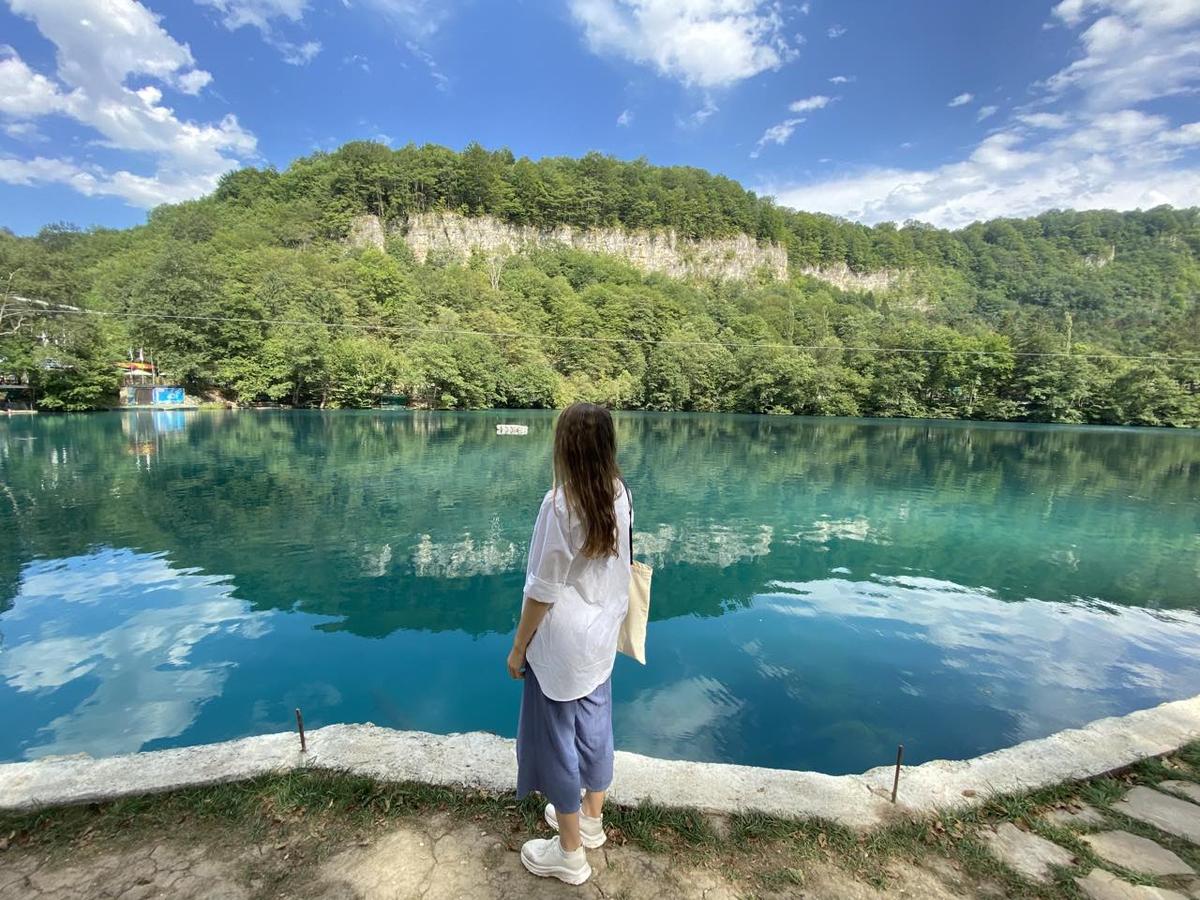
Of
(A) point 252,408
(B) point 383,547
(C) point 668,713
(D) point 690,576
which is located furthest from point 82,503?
(A) point 252,408

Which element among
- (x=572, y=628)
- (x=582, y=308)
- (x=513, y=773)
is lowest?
(x=513, y=773)

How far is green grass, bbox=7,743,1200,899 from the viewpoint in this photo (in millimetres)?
2227

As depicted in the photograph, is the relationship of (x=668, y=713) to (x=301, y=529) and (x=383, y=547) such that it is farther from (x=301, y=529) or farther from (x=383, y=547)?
(x=301, y=529)

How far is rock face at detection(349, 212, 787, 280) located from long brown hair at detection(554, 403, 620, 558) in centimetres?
9413

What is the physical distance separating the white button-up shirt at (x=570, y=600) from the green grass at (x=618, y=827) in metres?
0.88

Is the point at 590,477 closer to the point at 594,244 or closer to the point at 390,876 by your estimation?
the point at 390,876

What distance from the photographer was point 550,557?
1.91m

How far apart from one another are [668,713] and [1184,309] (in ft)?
350

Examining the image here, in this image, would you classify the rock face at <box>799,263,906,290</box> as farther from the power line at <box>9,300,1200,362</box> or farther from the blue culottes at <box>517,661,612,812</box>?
the blue culottes at <box>517,661,612,812</box>

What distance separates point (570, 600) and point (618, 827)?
1153 mm

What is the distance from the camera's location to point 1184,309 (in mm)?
75375

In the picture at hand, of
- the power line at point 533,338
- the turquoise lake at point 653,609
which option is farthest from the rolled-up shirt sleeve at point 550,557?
the power line at point 533,338

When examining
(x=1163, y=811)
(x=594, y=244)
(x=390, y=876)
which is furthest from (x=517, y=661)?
(x=594, y=244)

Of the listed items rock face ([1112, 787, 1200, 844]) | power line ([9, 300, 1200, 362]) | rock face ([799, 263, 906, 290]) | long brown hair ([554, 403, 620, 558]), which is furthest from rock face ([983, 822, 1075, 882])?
rock face ([799, 263, 906, 290])
